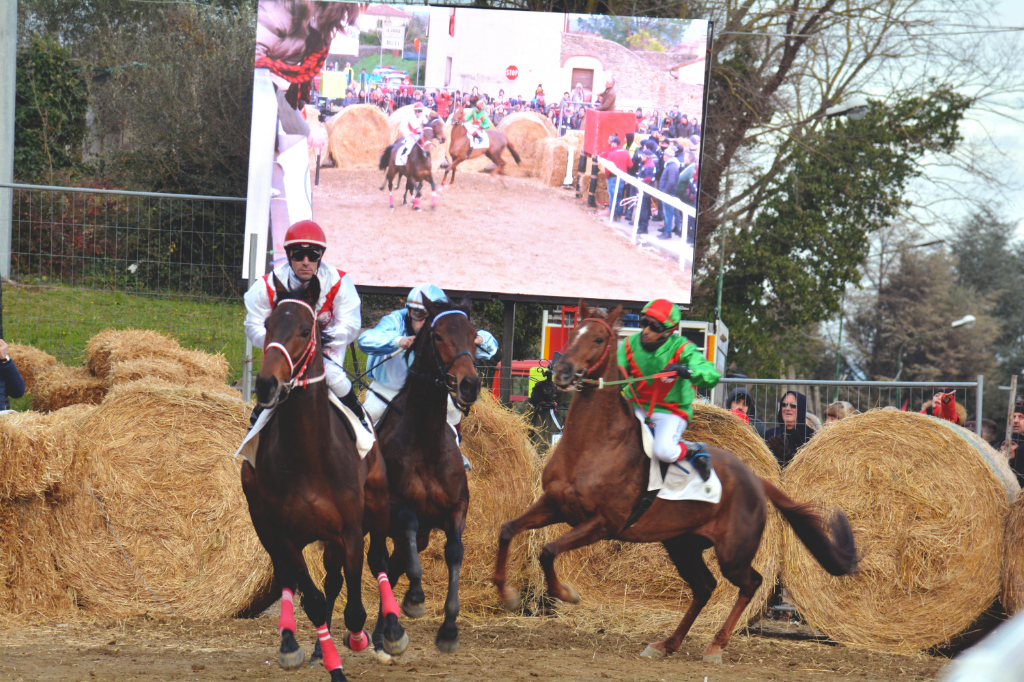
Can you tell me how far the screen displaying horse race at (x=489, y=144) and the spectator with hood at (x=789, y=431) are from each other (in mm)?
3830

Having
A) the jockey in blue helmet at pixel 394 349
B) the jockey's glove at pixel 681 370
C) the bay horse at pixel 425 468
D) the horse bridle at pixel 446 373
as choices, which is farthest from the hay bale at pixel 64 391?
the jockey's glove at pixel 681 370

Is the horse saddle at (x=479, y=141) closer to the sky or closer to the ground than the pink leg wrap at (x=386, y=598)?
closer to the sky

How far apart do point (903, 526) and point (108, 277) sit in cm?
824

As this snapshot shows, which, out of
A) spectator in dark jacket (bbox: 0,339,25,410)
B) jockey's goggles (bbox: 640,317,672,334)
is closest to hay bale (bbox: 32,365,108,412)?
spectator in dark jacket (bbox: 0,339,25,410)

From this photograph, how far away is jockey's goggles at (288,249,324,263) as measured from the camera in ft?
17.4

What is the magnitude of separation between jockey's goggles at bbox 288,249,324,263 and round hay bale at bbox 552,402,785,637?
3905mm

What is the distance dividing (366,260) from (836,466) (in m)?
7.15

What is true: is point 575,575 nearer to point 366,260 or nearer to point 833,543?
point 833,543

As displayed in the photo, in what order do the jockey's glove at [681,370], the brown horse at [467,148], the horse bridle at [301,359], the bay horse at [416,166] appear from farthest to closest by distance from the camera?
the brown horse at [467,148]
the bay horse at [416,166]
the jockey's glove at [681,370]
the horse bridle at [301,359]

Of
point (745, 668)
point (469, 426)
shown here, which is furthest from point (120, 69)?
point (745, 668)

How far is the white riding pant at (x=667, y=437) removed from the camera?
6.92m

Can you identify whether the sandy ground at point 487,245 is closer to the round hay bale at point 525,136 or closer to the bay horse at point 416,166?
the bay horse at point 416,166

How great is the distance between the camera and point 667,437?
6.96 meters

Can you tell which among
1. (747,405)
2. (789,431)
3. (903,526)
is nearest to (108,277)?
(747,405)
